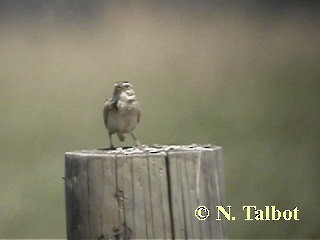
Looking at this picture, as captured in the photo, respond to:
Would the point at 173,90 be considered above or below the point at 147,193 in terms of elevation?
above

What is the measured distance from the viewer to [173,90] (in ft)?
13.0

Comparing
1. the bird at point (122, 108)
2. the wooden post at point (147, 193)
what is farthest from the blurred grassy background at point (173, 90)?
the wooden post at point (147, 193)

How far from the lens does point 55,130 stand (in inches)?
154

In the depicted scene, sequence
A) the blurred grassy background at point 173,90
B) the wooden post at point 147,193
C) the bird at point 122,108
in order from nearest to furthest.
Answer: the wooden post at point 147,193
the bird at point 122,108
the blurred grassy background at point 173,90

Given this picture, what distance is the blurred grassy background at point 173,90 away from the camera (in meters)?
3.93

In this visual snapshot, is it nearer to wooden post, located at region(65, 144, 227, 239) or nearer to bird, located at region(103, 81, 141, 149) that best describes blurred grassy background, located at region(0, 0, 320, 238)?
bird, located at region(103, 81, 141, 149)

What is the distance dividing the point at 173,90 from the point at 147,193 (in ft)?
5.70

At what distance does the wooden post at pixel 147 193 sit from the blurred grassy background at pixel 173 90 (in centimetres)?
158

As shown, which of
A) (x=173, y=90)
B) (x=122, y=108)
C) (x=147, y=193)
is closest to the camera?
(x=147, y=193)

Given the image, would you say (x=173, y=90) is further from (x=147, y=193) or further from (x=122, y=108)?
(x=147, y=193)

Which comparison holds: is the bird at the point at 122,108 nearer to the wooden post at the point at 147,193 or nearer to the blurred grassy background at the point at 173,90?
the wooden post at the point at 147,193

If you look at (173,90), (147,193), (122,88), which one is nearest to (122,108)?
(122,88)

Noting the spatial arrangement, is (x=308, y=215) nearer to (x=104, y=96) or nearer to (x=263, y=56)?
(x=263, y=56)

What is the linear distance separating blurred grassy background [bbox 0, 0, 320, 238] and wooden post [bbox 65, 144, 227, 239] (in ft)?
5.18
